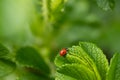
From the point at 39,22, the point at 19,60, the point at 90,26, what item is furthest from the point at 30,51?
the point at 90,26

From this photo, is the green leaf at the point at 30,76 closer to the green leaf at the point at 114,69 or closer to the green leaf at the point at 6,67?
the green leaf at the point at 6,67

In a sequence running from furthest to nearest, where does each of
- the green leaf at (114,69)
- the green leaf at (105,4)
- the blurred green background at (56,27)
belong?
1. the blurred green background at (56,27)
2. the green leaf at (105,4)
3. the green leaf at (114,69)

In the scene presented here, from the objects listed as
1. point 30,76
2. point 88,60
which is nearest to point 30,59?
point 30,76

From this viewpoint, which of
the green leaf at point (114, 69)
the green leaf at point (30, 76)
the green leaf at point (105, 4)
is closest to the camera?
the green leaf at point (114, 69)

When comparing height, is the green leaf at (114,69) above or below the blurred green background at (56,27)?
below

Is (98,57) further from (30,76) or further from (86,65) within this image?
(30,76)

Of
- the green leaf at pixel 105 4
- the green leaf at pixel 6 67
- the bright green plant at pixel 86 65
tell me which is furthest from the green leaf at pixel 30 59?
the green leaf at pixel 105 4

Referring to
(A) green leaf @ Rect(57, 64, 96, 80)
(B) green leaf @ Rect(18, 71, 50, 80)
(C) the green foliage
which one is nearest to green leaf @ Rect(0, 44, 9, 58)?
(C) the green foliage
